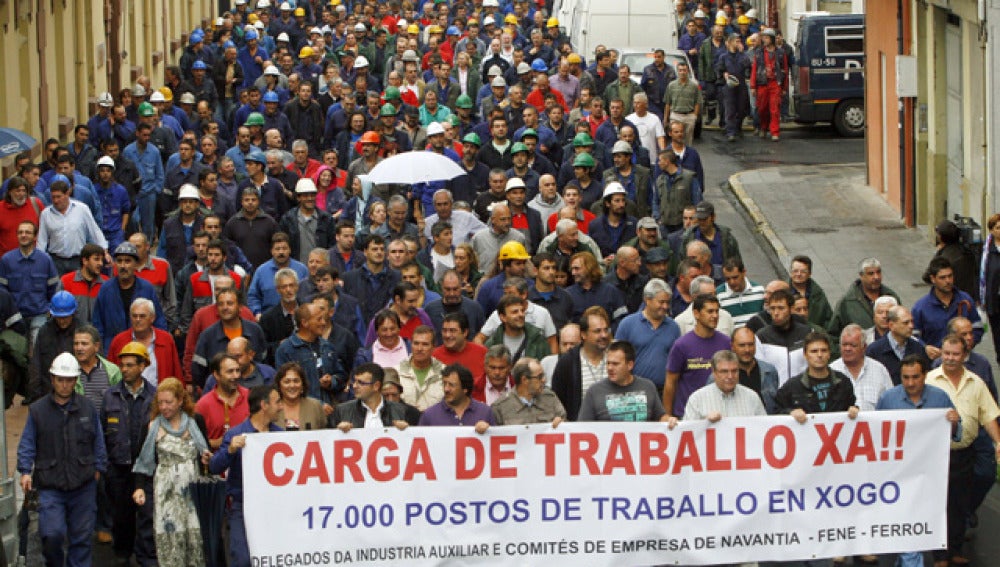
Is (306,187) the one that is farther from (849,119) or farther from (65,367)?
(849,119)

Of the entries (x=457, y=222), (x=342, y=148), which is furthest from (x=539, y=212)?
(x=342, y=148)

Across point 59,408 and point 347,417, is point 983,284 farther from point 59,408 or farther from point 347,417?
point 59,408

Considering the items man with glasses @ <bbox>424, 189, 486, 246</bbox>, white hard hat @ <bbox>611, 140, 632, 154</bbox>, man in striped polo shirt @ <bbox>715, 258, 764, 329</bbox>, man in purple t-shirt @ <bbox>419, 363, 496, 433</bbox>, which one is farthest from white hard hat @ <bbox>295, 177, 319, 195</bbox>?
man in purple t-shirt @ <bbox>419, 363, 496, 433</bbox>

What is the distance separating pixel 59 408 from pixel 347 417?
75.7 inches

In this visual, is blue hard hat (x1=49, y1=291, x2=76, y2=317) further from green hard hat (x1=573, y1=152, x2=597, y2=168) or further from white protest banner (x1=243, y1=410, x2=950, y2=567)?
green hard hat (x1=573, y1=152, x2=597, y2=168)

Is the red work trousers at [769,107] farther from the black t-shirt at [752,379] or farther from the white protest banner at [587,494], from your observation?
the white protest banner at [587,494]

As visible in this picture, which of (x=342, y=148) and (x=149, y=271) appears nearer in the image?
(x=149, y=271)

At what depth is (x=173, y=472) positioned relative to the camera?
1391 cm

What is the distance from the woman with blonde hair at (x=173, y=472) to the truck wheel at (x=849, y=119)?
75.8 feet

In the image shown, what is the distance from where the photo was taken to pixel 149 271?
18203mm

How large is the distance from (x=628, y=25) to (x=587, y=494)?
22.5m

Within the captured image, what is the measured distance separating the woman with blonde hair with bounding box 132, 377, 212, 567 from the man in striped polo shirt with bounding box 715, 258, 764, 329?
16.0 feet

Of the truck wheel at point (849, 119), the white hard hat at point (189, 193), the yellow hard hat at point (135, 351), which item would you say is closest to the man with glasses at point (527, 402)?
the yellow hard hat at point (135, 351)

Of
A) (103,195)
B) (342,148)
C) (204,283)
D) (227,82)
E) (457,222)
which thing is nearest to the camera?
(204,283)
